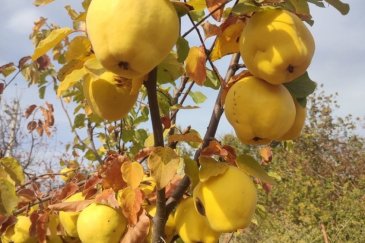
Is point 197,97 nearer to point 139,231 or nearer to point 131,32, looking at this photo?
point 139,231

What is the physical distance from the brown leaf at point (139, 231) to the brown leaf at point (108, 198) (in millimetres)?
74

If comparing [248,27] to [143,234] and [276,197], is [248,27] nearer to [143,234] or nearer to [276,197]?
[143,234]

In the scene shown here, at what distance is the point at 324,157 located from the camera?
11117mm

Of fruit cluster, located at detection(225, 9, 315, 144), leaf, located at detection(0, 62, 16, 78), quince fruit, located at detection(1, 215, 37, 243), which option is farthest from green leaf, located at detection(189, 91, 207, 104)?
fruit cluster, located at detection(225, 9, 315, 144)

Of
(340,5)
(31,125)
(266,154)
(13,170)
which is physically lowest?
(31,125)

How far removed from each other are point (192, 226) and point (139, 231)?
4.6 inches

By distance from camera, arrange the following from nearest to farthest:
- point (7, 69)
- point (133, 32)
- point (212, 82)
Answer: point (133, 32) → point (212, 82) → point (7, 69)

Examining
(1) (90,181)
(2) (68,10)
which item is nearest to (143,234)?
(1) (90,181)

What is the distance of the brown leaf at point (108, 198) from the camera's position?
1.07 metres

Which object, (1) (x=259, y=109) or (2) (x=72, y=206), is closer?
(1) (x=259, y=109)

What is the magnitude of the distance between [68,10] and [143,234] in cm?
63

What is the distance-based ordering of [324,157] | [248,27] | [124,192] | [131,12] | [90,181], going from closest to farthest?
[131,12], [248,27], [124,192], [90,181], [324,157]

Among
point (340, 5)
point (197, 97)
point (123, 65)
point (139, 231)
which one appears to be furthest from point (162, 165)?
point (197, 97)

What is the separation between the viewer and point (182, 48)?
1020mm
